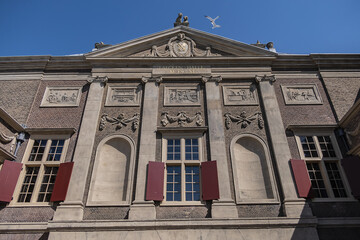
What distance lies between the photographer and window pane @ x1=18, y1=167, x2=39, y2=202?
427 inches

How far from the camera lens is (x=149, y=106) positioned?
1298 cm

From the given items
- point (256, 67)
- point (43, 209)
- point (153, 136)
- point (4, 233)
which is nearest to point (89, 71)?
point (153, 136)

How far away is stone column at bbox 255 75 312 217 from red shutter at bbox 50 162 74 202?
928 cm

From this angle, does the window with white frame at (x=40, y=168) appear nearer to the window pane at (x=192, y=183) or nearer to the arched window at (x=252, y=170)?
the window pane at (x=192, y=183)

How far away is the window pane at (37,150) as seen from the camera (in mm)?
11750

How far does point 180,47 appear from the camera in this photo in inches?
598

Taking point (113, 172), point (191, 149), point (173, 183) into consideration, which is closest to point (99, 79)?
point (113, 172)

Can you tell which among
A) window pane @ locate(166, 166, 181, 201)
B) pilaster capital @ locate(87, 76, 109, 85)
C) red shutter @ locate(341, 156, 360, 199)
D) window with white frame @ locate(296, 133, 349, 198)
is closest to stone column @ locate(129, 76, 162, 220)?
window pane @ locate(166, 166, 181, 201)

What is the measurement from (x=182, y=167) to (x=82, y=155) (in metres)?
4.67

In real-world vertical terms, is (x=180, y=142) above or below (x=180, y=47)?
below

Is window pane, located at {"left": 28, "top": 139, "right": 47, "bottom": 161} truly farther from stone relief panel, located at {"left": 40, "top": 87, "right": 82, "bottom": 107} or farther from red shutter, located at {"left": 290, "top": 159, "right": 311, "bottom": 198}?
red shutter, located at {"left": 290, "top": 159, "right": 311, "bottom": 198}

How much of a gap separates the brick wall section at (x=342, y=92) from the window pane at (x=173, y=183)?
8.81 meters

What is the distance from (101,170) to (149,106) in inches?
156

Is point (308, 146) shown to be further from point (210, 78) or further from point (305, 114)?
point (210, 78)
